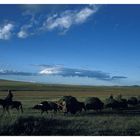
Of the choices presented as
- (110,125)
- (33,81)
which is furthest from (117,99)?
(33,81)

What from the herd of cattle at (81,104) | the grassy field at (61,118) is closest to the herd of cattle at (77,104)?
the herd of cattle at (81,104)

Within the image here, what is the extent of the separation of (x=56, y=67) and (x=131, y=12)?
7.11 ft

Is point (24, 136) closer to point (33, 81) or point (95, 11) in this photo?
point (33, 81)

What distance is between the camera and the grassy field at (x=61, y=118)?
19.3 m

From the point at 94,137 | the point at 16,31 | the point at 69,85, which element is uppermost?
the point at 16,31

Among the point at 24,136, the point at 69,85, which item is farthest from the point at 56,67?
the point at 24,136

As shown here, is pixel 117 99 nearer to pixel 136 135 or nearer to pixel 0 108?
pixel 136 135

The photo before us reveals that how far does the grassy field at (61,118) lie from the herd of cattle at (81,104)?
0.10 m

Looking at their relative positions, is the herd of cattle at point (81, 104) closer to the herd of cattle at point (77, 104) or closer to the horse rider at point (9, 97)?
the herd of cattle at point (77, 104)

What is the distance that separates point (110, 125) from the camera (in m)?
19.4

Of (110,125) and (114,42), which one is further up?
(114,42)

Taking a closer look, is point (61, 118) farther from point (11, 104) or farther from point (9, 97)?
point (9, 97)

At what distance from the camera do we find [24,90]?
19750 mm

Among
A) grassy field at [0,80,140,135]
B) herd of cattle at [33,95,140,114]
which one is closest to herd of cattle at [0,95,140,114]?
herd of cattle at [33,95,140,114]
